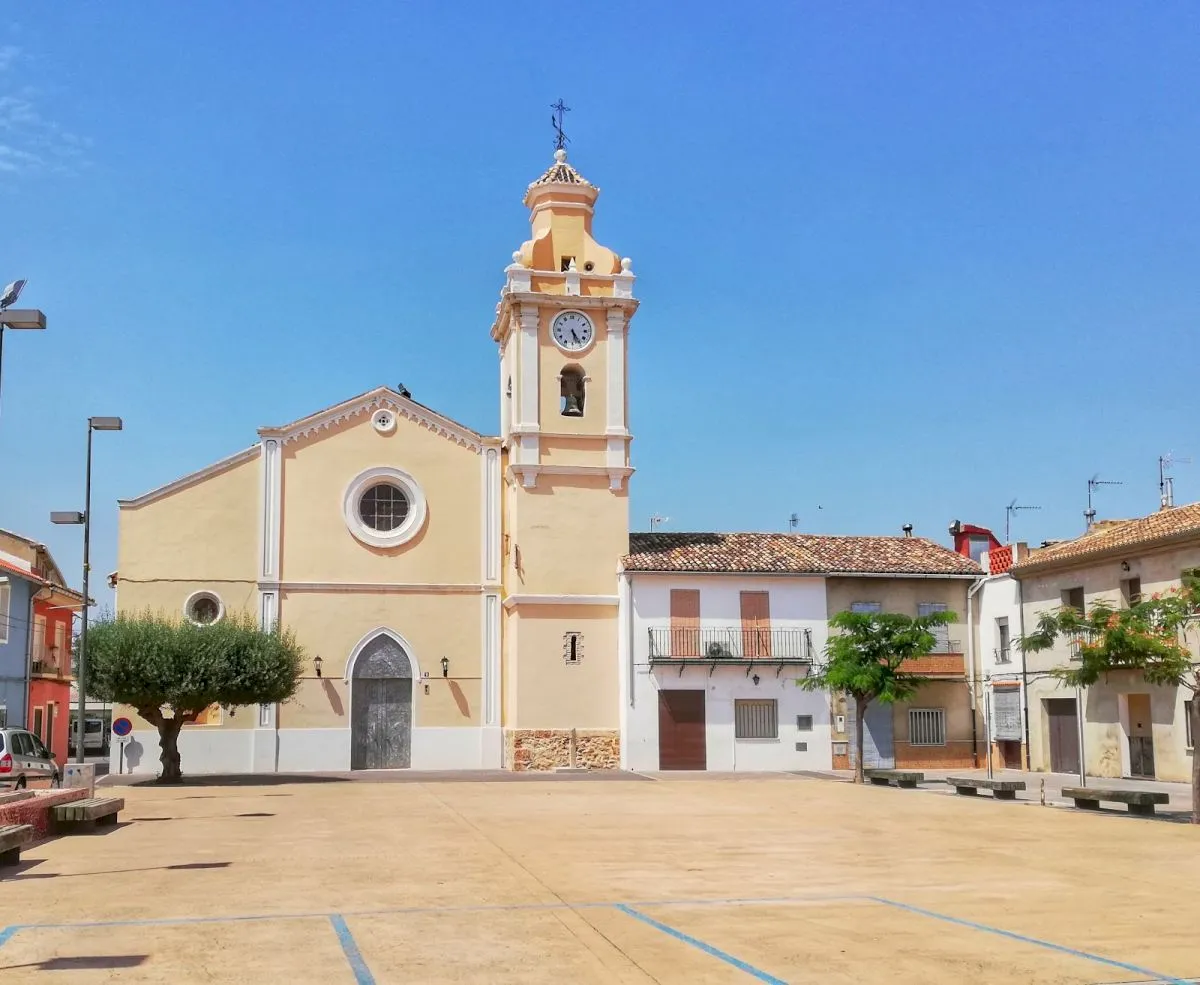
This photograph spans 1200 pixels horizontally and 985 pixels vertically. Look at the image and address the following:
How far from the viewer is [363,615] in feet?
129

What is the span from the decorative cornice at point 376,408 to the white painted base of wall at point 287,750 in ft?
27.8

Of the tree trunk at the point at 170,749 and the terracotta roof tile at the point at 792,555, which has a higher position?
the terracotta roof tile at the point at 792,555

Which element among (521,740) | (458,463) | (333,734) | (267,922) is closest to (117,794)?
(333,734)

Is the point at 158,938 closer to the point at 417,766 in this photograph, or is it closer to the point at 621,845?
the point at 621,845

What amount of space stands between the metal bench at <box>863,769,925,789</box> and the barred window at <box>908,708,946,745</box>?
644 centimetres

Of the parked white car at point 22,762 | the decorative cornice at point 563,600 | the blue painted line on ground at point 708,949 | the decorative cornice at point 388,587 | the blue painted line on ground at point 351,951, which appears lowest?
the blue painted line on ground at point 708,949

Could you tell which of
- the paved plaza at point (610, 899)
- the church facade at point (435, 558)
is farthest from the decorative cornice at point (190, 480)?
the paved plaza at point (610, 899)

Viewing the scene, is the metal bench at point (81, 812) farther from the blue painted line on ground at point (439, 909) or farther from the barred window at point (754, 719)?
the barred window at point (754, 719)

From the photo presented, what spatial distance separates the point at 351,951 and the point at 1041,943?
5083 mm

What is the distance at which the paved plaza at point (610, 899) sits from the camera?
925 cm

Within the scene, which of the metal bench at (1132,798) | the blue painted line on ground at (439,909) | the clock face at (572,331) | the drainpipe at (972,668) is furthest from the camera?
the clock face at (572,331)

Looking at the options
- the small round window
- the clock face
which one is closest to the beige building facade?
the clock face

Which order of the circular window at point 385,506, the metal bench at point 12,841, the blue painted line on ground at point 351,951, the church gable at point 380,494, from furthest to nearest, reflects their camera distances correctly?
the circular window at point 385,506
the church gable at point 380,494
the metal bench at point 12,841
the blue painted line on ground at point 351,951

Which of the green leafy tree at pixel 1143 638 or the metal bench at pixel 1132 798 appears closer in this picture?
the green leafy tree at pixel 1143 638
